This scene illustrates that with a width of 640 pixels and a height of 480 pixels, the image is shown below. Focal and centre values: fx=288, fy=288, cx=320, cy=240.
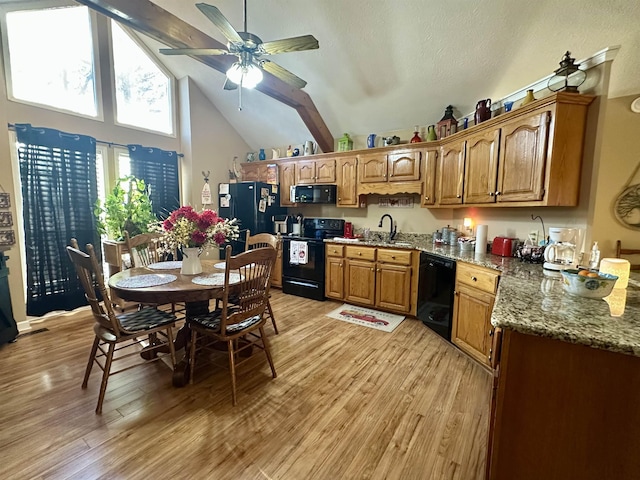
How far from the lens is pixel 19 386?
206 cm

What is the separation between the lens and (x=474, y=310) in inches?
96.3

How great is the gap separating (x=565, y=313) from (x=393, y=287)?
2.32 m

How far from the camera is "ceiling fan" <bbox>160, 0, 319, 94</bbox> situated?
1.91m

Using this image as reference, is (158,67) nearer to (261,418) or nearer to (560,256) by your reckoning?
(261,418)

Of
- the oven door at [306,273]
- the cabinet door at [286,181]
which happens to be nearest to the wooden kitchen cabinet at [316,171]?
the cabinet door at [286,181]

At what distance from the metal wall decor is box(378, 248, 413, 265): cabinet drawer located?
1.73 meters

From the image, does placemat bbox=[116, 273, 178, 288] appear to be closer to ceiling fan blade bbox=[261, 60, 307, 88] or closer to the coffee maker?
ceiling fan blade bbox=[261, 60, 307, 88]

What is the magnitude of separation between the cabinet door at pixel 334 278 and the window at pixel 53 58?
350cm

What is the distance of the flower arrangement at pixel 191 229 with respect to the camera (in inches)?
86.0

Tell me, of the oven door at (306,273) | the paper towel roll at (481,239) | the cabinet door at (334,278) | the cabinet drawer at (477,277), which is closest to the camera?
the cabinet drawer at (477,277)

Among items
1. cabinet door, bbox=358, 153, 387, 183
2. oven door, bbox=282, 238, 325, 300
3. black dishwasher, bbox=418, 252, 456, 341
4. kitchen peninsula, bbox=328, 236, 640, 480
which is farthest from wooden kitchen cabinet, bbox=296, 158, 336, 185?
kitchen peninsula, bbox=328, 236, 640, 480

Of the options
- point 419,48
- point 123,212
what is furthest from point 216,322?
point 419,48

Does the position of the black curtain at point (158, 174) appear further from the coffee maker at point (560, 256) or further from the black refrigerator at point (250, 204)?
the coffee maker at point (560, 256)

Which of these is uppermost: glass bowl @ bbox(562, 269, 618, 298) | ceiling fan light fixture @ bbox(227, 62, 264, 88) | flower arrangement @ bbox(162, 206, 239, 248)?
ceiling fan light fixture @ bbox(227, 62, 264, 88)
